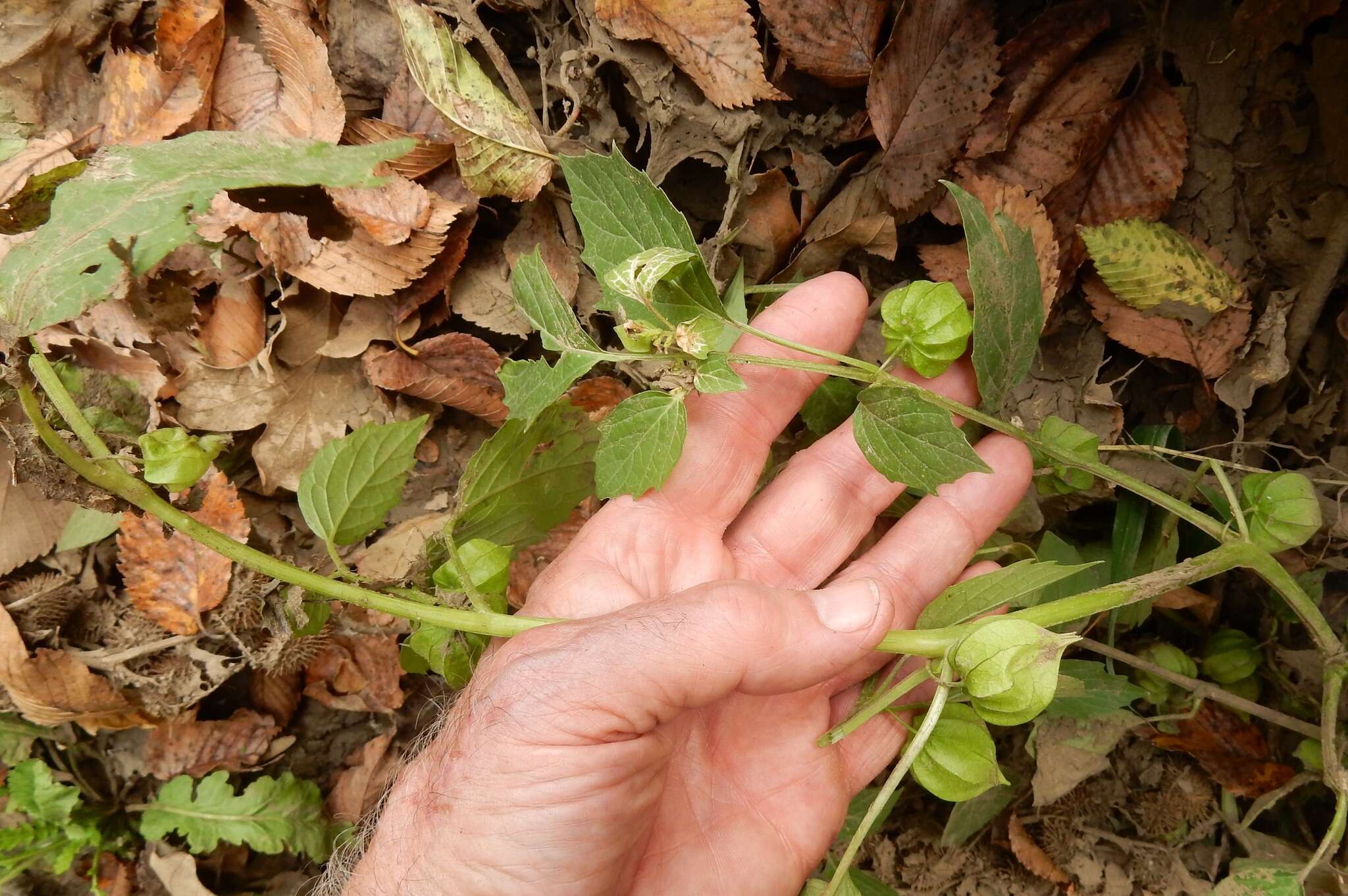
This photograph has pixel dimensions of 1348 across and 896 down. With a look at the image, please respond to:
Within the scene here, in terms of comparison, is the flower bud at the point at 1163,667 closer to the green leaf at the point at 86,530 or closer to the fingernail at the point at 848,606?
the fingernail at the point at 848,606

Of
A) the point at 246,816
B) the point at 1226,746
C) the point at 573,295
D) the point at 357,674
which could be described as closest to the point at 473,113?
the point at 573,295

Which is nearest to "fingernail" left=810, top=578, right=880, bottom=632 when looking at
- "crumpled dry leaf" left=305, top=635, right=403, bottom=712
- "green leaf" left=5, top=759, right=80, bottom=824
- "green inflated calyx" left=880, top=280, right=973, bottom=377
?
"green inflated calyx" left=880, top=280, right=973, bottom=377

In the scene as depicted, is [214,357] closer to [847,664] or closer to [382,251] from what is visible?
[382,251]

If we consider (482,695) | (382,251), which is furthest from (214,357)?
(482,695)

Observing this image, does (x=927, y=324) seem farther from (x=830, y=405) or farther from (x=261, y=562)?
(x=261, y=562)

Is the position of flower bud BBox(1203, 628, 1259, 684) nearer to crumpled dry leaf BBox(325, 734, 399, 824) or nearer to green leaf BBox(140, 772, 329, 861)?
crumpled dry leaf BBox(325, 734, 399, 824)

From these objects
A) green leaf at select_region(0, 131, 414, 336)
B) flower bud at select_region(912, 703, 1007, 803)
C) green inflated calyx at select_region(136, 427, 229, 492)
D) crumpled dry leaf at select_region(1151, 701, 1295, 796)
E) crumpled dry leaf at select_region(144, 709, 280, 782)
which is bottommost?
crumpled dry leaf at select_region(144, 709, 280, 782)
